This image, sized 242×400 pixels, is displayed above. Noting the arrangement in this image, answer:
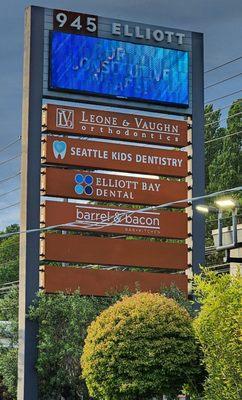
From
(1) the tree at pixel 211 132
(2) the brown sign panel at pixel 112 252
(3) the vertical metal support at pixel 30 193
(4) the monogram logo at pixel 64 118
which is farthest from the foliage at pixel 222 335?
(1) the tree at pixel 211 132

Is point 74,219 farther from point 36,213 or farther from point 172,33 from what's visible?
point 172,33

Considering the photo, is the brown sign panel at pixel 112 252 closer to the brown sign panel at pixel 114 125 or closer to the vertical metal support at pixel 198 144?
the vertical metal support at pixel 198 144

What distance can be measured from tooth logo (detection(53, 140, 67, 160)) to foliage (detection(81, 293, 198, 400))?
6891mm

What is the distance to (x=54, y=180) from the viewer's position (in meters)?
29.0

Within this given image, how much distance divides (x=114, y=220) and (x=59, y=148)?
275 centimetres

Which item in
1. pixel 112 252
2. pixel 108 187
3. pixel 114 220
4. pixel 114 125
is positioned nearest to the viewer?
pixel 114 220

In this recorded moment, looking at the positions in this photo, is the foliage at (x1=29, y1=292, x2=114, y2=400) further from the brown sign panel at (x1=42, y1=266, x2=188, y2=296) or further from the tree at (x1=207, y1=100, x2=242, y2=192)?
the tree at (x1=207, y1=100, x2=242, y2=192)

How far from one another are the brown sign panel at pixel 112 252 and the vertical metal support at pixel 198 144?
46cm

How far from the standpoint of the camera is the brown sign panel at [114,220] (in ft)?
94.5

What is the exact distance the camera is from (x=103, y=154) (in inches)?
1180

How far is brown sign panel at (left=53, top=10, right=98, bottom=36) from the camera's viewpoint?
2986cm

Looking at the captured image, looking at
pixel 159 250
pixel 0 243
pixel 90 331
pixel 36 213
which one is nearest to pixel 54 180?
pixel 36 213

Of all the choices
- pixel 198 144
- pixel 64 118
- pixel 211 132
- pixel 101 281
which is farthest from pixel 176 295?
pixel 211 132

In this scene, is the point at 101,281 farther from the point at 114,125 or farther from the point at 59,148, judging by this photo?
the point at 114,125
